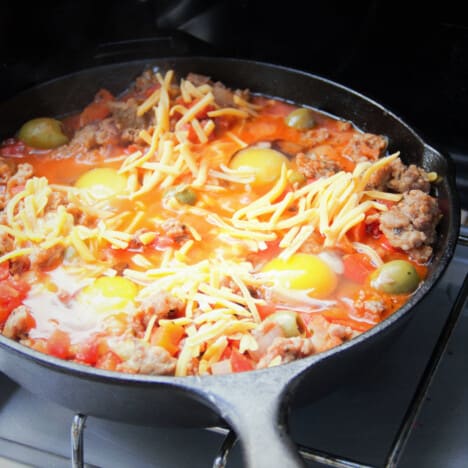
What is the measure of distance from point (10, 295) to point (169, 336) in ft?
2.33

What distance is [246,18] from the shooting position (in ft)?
13.1

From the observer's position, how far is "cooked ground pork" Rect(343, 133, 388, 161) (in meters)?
3.54

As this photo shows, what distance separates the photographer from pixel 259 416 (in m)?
2.00

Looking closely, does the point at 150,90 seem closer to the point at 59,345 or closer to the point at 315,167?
the point at 315,167

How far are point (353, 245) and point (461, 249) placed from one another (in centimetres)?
98

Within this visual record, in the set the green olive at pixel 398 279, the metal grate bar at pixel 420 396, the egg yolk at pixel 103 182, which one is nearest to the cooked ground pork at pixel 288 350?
the metal grate bar at pixel 420 396

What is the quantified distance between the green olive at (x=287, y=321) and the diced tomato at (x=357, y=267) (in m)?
0.40

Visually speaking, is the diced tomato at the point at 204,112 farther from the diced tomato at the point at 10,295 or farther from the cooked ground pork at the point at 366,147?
the diced tomato at the point at 10,295

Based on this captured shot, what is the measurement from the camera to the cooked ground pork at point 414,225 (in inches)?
118

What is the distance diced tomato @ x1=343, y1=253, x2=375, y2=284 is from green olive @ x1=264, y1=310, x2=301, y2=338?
40cm

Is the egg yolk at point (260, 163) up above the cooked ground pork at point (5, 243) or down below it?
above

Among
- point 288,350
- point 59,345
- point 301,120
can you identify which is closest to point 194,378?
point 288,350

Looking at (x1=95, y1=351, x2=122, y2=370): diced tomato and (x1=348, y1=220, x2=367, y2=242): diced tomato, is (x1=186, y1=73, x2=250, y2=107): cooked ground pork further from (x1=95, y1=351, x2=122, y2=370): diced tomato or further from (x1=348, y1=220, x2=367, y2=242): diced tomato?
(x1=95, y1=351, x2=122, y2=370): diced tomato

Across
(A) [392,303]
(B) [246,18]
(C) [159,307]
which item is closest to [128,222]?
(C) [159,307]
